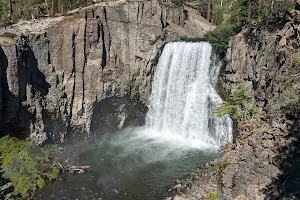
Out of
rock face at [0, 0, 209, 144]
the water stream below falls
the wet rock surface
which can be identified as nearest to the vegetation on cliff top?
the water stream below falls

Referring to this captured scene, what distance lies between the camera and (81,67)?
35.6 meters

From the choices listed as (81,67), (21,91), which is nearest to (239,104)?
(81,67)

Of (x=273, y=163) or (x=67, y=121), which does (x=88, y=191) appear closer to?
(x=67, y=121)

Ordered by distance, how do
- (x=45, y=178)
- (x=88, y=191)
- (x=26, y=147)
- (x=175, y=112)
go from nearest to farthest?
1. (x=88, y=191)
2. (x=45, y=178)
3. (x=26, y=147)
4. (x=175, y=112)

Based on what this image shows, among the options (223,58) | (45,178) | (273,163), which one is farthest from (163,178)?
(223,58)

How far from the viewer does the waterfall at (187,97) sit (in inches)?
1369

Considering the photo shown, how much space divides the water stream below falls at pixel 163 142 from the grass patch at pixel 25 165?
1173 millimetres

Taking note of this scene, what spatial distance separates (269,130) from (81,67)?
22.7 m

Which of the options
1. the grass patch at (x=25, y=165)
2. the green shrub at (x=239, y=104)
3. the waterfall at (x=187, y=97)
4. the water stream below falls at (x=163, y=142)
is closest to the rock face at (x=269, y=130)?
the green shrub at (x=239, y=104)

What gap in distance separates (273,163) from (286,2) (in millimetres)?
17111

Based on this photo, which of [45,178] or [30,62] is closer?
[45,178]

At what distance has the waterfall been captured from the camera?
34781 millimetres

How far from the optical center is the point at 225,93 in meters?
33.6

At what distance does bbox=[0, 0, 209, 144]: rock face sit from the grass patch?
2122mm
